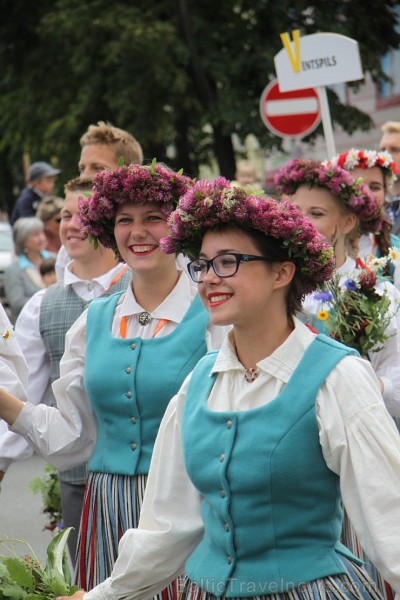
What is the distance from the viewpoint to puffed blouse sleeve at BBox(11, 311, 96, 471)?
454 centimetres

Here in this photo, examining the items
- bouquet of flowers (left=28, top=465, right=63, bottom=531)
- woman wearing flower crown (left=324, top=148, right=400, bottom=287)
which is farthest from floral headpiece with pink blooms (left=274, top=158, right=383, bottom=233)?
bouquet of flowers (left=28, top=465, right=63, bottom=531)

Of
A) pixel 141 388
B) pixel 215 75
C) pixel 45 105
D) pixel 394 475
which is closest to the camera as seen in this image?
pixel 394 475

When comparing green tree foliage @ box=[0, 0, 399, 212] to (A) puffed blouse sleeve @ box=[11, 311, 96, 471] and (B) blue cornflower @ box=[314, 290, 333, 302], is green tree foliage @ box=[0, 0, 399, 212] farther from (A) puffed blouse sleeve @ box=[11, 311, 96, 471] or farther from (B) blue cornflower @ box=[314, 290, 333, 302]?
(A) puffed blouse sleeve @ box=[11, 311, 96, 471]

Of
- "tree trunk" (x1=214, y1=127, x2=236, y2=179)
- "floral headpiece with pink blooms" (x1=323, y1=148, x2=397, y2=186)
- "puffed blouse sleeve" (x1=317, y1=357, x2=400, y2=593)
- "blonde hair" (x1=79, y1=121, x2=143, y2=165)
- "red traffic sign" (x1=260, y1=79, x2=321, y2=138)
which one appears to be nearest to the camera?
"puffed blouse sleeve" (x1=317, y1=357, x2=400, y2=593)

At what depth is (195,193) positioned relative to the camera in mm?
3422

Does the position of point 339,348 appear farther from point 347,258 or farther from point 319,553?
point 347,258

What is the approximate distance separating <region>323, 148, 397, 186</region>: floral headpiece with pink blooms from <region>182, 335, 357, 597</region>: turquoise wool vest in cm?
294

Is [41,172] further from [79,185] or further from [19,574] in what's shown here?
[19,574]

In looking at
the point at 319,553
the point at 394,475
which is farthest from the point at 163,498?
the point at 394,475

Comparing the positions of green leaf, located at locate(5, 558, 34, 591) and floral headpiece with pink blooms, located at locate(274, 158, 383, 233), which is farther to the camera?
floral headpiece with pink blooms, located at locate(274, 158, 383, 233)

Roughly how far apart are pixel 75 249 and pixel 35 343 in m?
0.50

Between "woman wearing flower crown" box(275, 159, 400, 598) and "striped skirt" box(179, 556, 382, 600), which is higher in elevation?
"woman wearing flower crown" box(275, 159, 400, 598)

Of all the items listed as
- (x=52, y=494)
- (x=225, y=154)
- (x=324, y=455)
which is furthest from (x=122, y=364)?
(x=225, y=154)

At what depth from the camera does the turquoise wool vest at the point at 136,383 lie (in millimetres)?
4391
